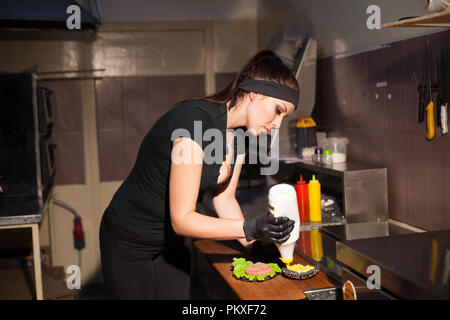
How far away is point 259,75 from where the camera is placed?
1.58 m

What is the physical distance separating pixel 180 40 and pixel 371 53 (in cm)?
211

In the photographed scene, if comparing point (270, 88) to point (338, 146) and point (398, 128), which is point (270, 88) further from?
point (338, 146)

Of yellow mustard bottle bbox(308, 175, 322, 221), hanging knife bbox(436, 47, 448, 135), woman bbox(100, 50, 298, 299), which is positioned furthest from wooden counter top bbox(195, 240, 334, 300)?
hanging knife bbox(436, 47, 448, 135)

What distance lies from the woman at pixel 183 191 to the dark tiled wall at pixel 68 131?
2.44m

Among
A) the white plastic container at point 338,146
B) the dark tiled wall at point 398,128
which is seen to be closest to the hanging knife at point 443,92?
the dark tiled wall at point 398,128

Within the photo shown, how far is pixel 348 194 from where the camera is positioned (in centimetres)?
232

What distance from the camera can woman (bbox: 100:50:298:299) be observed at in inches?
55.7

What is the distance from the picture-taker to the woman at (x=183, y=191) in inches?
55.7

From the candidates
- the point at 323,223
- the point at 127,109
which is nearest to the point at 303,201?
the point at 323,223

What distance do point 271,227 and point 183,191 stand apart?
28 centimetres

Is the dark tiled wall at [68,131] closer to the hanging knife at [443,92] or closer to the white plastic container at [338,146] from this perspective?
the white plastic container at [338,146]

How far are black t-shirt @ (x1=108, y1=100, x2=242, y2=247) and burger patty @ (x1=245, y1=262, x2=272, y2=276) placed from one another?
0.30m

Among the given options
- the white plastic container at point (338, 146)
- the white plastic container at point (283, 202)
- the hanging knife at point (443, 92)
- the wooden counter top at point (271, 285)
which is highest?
the hanging knife at point (443, 92)

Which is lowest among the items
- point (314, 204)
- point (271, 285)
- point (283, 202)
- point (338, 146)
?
point (271, 285)
